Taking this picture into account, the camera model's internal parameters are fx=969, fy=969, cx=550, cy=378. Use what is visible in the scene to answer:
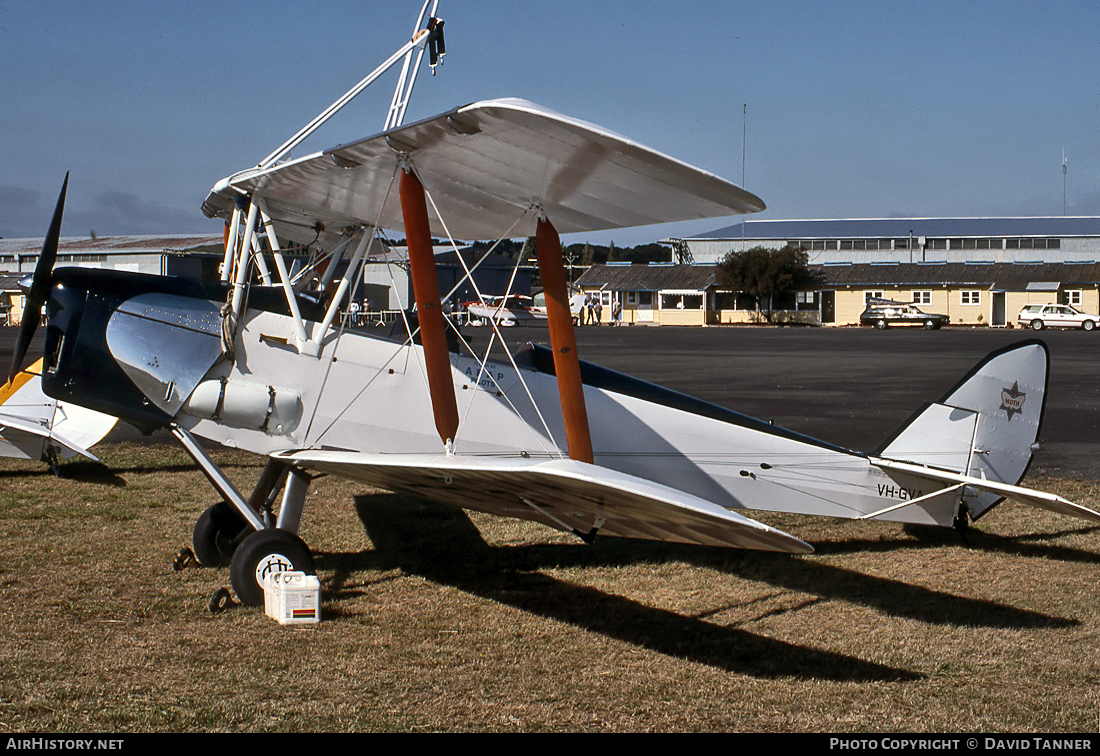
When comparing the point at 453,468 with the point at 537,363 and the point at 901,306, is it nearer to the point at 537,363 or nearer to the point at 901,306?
the point at 537,363

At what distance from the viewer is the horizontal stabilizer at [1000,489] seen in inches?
209

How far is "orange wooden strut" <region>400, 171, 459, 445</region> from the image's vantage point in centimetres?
530

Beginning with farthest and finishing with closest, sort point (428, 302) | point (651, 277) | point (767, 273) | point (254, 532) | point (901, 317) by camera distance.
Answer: point (651, 277)
point (767, 273)
point (901, 317)
point (254, 532)
point (428, 302)

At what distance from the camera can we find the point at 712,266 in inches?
2662

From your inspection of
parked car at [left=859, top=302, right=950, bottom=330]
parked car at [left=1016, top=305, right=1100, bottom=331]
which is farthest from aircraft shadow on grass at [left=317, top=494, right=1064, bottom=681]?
parked car at [left=859, top=302, right=950, bottom=330]

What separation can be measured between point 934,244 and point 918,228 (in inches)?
97.2

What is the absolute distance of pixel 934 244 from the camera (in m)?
74.6

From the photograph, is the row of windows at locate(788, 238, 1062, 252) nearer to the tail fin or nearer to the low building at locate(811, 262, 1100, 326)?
the low building at locate(811, 262, 1100, 326)

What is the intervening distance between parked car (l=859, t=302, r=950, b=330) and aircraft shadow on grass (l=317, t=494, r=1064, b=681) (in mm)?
49588

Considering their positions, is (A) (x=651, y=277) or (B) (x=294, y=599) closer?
(B) (x=294, y=599)

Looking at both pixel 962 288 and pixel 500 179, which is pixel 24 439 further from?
pixel 962 288

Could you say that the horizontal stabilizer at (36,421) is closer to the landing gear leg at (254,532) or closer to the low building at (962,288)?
the landing gear leg at (254,532)

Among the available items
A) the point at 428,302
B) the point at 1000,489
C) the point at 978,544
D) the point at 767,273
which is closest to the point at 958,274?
the point at 767,273

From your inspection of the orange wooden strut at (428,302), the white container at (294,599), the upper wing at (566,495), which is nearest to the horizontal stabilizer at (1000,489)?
the upper wing at (566,495)
